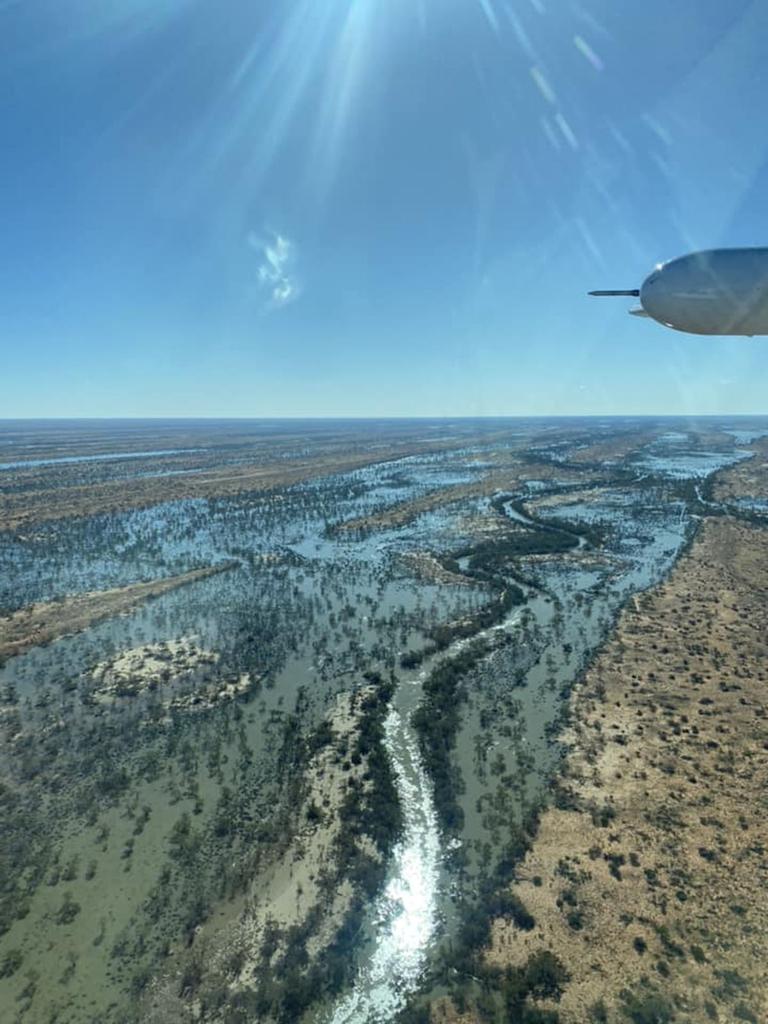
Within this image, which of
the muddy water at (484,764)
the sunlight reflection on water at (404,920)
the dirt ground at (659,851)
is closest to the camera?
the dirt ground at (659,851)

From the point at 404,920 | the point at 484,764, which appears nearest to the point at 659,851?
the point at 484,764

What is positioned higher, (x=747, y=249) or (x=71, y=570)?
(x=747, y=249)

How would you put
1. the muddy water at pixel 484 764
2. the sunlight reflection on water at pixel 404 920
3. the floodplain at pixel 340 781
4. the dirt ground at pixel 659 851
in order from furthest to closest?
the muddy water at pixel 484 764, the floodplain at pixel 340 781, the sunlight reflection on water at pixel 404 920, the dirt ground at pixel 659 851

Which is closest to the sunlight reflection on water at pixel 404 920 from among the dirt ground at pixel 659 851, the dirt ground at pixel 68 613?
the dirt ground at pixel 659 851

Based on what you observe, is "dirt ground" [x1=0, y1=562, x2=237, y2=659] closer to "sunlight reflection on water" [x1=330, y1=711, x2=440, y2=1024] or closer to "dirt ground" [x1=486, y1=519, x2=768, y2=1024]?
"sunlight reflection on water" [x1=330, y1=711, x2=440, y2=1024]

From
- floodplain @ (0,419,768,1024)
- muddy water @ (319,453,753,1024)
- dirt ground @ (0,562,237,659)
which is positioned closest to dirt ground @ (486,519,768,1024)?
floodplain @ (0,419,768,1024)

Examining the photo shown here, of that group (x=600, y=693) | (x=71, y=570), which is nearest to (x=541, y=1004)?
(x=600, y=693)

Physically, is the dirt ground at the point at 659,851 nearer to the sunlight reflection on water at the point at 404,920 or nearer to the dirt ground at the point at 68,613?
the sunlight reflection on water at the point at 404,920

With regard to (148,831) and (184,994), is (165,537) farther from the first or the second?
(184,994)
